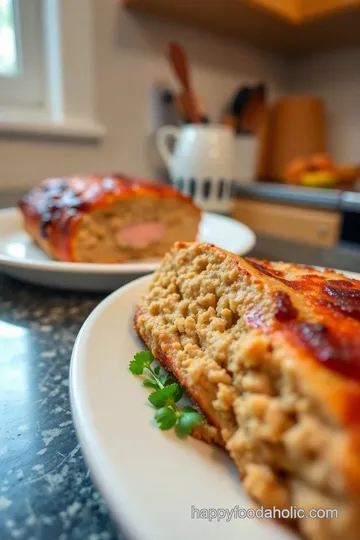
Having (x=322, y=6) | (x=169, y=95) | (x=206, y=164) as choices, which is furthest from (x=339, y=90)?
(x=206, y=164)

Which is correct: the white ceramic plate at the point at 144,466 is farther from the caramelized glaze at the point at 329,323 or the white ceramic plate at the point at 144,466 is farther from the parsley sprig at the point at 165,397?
the caramelized glaze at the point at 329,323

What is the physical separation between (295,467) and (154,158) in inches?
82.5

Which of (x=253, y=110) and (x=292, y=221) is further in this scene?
(x=253, y=110)

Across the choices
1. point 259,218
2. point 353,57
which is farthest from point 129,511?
point 353,57

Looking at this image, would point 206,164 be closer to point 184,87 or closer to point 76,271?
point 184,87

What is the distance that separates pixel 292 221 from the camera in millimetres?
1837

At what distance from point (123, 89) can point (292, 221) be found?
104 cm

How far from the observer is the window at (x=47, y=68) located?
1.79 metres

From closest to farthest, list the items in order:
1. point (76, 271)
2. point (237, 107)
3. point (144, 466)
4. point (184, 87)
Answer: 1. point (144, 466)
2. point (76, 271)
3. point (184, 87)
4. point (237, 107)

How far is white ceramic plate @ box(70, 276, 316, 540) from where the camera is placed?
0.82ft

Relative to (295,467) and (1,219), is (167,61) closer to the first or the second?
(1,219)

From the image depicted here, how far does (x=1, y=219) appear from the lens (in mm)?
1082

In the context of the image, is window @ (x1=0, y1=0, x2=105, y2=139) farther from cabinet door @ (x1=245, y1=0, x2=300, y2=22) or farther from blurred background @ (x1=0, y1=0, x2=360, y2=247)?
cabinet door @ (x1=245, y1=0, x2=300, y2=22)

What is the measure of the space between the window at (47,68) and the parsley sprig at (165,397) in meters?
1.62
